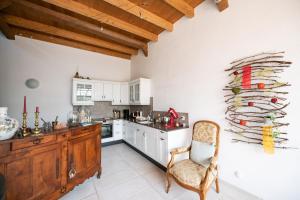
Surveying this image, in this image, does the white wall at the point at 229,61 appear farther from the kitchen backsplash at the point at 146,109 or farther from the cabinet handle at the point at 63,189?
the cabinet handle at the point at 63,189

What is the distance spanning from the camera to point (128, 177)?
2387 millimetres

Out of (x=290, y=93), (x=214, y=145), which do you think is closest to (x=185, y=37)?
(x=290, y=93)

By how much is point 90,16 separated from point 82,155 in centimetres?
257

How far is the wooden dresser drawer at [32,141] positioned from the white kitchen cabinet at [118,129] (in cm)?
251

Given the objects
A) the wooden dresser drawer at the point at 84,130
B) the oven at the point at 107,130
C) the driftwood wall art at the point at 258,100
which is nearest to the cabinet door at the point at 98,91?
the oven at the point at 107,130

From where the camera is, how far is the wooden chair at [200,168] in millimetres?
1575

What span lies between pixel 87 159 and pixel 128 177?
0.84m

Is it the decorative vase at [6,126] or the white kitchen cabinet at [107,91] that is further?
the white kitchen cabinet at [107,91]

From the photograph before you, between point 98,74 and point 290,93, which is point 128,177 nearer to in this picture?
point 290,93

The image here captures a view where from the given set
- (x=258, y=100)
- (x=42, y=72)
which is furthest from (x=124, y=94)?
(x=258, y=100)

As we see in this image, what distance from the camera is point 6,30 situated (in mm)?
2803

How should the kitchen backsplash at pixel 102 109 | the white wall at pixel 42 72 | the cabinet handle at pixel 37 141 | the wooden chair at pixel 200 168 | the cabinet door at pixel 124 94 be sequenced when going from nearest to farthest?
the cabinet handle at pixel 37 141 < the wooden chair at pixel 200 168 < the white wall at pixel 42 72 < the kitchen backsplash at pixel 102 109 < the cabinet door at pixel 124 94

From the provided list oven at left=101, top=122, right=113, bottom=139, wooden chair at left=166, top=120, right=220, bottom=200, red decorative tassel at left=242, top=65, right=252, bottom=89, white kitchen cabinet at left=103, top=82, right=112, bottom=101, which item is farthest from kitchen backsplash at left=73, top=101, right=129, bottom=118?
red decorative tassel at left=242, top=65, right=252, bottom=89

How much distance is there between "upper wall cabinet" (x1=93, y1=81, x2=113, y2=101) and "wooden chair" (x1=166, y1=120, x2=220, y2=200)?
299cm
